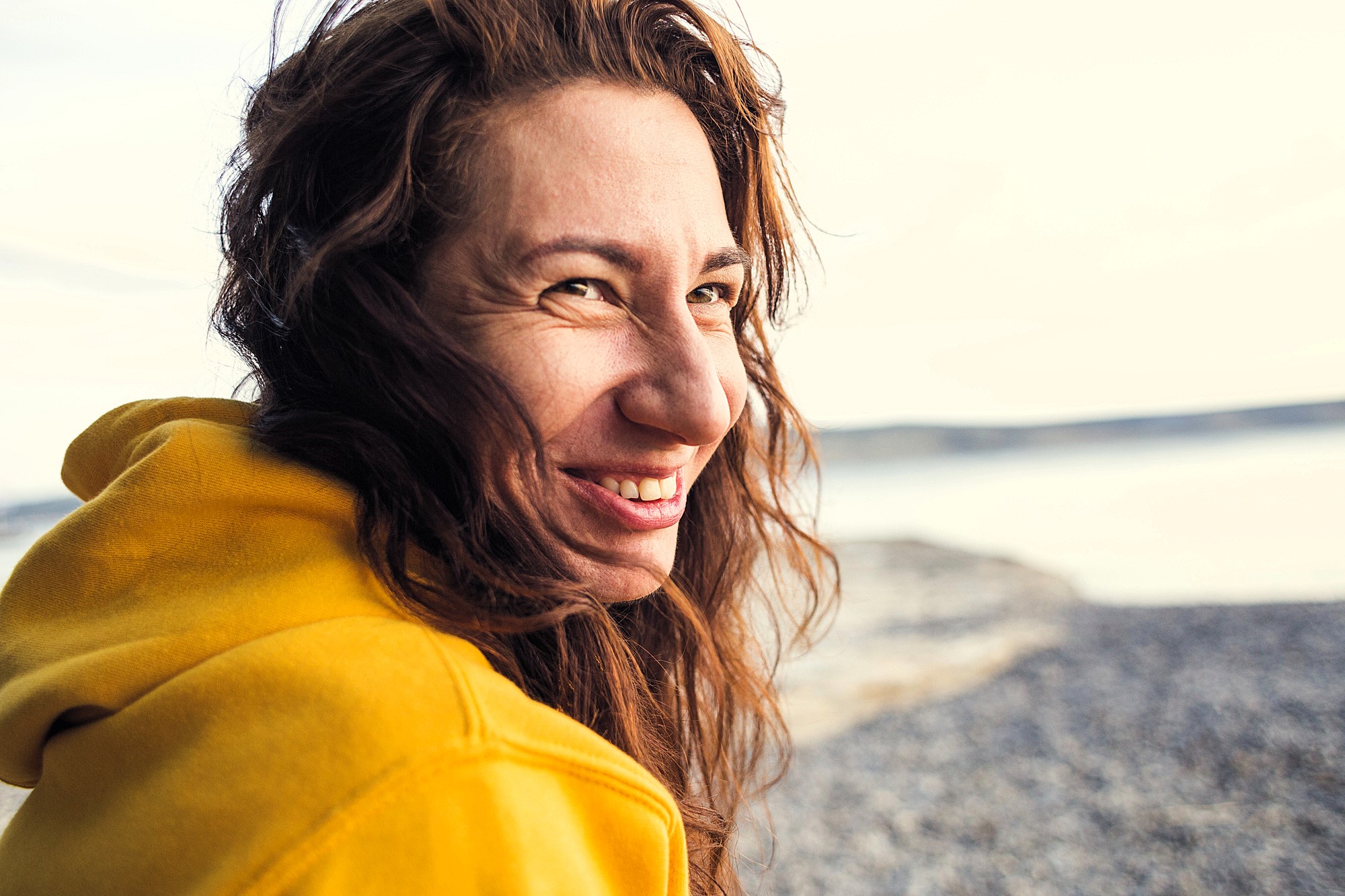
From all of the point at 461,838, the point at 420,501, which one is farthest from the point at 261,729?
the point at 420,501

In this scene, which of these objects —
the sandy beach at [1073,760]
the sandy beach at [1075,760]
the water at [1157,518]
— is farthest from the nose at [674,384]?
the sandy beach at [1075,760]

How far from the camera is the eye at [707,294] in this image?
146 cm

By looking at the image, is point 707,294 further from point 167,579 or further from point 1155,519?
point 1155,519

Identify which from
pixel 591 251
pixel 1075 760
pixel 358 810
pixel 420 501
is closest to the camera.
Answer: pixel 358 810

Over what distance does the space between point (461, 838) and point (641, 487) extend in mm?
621

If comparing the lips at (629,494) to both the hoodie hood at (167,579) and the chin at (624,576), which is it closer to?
the chin at (624,576)

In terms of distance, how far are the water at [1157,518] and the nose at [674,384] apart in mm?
1413

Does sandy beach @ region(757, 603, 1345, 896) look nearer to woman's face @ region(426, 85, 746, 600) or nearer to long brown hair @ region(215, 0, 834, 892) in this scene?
long brown hair @ region(215, 0, 834, 892)

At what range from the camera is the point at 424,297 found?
1.26 m

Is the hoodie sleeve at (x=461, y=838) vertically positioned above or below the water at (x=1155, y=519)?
above

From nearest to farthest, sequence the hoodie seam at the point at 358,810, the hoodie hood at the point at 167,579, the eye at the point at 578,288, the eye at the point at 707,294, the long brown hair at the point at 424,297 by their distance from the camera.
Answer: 1. the hoodie seam at the point at 358,810
2. the hoodie hood at the point at 167,579
3. the long brown hair at the point at 424,297
4. the eye at the point at 578,288
5. the eye at the point at 707,294

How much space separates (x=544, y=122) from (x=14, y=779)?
1078mm

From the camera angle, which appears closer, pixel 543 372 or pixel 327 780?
pixel 327 780

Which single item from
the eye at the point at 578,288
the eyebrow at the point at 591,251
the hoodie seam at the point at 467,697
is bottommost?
the hoodie seam at the point at 467,697
